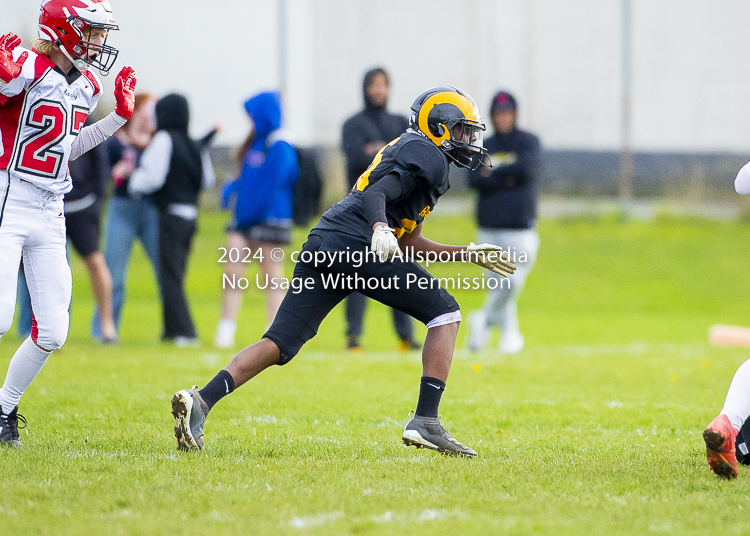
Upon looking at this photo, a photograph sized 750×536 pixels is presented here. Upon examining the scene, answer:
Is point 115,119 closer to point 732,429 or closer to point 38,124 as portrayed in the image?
point 38,124

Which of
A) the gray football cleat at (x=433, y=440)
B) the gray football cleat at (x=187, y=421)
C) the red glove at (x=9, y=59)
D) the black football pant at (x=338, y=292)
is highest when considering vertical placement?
the red glove at (x=9, y=59)

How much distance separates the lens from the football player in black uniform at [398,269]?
421 centimetres

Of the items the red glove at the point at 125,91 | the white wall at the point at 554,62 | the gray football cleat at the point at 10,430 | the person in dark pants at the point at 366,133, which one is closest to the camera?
the gray football cleat at the point at 10,430

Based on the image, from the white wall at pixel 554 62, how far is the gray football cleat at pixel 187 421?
56.9ft

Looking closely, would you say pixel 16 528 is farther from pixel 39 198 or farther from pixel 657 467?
pixel 657 467

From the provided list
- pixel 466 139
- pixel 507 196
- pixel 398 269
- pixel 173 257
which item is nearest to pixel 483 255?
pixel 398 269

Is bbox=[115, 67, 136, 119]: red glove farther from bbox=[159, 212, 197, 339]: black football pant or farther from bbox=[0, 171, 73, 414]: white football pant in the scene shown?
bbox=[159, 212, 197, 339]: black football pant

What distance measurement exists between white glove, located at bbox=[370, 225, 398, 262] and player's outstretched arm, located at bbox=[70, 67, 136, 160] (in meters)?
1.54

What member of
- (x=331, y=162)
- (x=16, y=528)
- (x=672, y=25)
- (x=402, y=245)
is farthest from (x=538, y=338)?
(x=672, y=25)

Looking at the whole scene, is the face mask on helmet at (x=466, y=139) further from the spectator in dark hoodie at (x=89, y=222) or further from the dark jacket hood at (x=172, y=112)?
the dark jacket hood at (x=172, y=112)

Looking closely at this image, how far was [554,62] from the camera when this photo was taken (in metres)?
24.2

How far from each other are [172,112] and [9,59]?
206 inches

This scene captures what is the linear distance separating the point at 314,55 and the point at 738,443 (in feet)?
61.5

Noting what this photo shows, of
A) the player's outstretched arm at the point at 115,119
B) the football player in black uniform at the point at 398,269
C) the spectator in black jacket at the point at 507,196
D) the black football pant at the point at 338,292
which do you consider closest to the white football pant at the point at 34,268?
the player's outstretched arm at the point at 115,119
